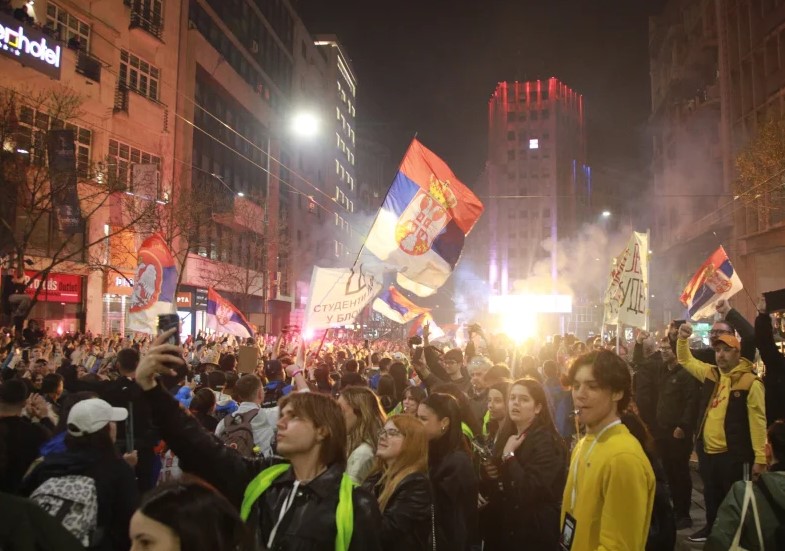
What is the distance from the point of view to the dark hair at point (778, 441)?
13.2 feet

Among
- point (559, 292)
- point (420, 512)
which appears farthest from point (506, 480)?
point (559, 292)

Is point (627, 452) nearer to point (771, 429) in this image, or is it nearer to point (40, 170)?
point (771, 429)

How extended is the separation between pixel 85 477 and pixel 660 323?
182 ft

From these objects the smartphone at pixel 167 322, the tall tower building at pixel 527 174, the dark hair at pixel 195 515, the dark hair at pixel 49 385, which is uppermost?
the tall tower building at pixel 527 174

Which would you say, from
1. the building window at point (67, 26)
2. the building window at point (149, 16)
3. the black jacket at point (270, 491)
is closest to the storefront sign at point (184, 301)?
the building window at point (67, 26)

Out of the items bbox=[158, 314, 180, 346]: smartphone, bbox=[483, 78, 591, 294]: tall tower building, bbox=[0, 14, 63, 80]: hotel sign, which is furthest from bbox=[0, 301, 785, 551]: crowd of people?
bbox=[483, 78, 591, 294]: tall tower building

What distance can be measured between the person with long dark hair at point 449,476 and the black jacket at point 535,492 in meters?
0.27

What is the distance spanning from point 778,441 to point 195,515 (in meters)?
3.64

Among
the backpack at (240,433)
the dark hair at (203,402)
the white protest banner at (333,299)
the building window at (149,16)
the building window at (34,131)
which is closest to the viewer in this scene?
the backpack at (240,433)

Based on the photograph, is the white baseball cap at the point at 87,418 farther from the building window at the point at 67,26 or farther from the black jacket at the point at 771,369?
the building window at the point at 67,26

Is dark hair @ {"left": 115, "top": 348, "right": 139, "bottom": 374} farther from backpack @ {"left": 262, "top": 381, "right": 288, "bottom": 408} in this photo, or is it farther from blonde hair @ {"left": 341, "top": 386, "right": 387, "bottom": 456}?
blonde hair @ {"left": 341, "top": 386, "right": 387, "bottom": 456}

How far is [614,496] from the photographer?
3.10 m

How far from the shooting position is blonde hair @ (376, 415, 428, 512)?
3915 mm

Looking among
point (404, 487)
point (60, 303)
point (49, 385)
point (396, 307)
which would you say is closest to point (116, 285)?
point (60, 303)
